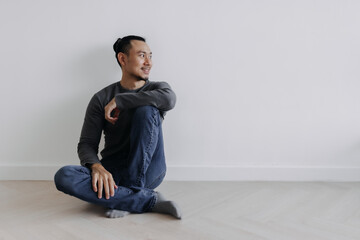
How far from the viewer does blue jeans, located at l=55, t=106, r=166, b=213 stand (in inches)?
49.5

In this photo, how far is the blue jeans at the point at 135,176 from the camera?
4.13ft

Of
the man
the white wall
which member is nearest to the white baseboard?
the white wall

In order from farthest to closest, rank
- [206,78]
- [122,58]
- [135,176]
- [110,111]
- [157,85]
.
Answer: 1. [206,78]
2. [122,58]
3. [157,85]
4. [110,111]
5. [135,176]

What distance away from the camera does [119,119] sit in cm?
157

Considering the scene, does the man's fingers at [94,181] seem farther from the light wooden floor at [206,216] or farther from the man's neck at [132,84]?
the man's neck at [132,84]

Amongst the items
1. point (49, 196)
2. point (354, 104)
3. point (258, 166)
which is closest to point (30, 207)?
point (49, 196)

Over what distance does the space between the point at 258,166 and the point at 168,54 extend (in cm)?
95

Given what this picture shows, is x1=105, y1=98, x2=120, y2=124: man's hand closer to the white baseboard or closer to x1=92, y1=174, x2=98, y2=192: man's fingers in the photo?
x1=92, y1=174, x2=98, y2=192: man's fingers

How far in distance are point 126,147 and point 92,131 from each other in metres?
0.19

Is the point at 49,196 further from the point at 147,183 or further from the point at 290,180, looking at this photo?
the point at 290,180

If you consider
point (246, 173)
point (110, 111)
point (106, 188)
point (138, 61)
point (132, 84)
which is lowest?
point (246, 173)

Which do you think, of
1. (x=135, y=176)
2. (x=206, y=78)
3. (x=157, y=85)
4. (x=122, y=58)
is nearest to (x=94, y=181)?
(x=135, y=176)

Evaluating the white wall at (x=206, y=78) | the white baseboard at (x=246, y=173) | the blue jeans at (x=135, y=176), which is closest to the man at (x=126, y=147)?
the blue jeans at (x=135, y=176)

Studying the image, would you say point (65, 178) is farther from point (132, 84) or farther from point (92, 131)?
point (132, 84)
